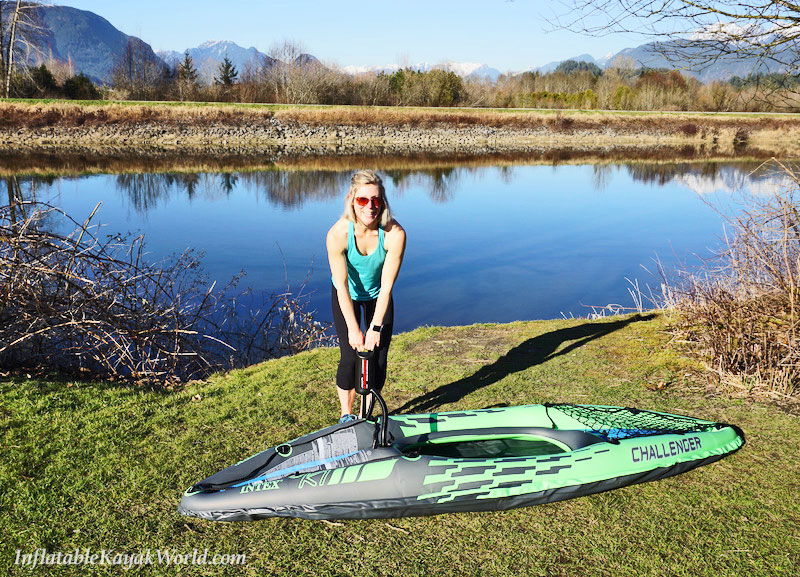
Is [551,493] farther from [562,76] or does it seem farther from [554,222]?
[562,76]

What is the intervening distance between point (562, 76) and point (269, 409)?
57.4 metres

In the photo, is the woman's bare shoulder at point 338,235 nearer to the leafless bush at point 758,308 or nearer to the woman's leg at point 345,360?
the woman's leg at point 345,360

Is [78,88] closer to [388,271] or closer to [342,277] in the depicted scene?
[342,277]

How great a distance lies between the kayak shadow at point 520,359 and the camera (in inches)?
209

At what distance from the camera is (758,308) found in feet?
18.1

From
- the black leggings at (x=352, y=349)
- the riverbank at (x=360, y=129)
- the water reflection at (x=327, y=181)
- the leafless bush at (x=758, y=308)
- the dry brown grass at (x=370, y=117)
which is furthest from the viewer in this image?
the dry brown grass at (x=370, y=117)

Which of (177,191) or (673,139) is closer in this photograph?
(177,191)

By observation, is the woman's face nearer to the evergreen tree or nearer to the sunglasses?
the sunglasses

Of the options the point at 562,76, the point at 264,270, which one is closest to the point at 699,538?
the point at 264,270

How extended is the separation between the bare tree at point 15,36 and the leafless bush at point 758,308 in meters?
36.4

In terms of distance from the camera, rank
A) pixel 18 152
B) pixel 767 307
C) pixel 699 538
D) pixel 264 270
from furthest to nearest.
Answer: pixel 18 152, pixel 264 270, pixel 767 307, pixel 699 538

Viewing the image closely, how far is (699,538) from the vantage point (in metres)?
3.41

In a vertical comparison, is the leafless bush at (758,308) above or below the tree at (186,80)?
below

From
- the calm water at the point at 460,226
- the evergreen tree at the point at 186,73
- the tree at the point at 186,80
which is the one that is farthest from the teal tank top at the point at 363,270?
the evergreen tree at the point at 186,73
